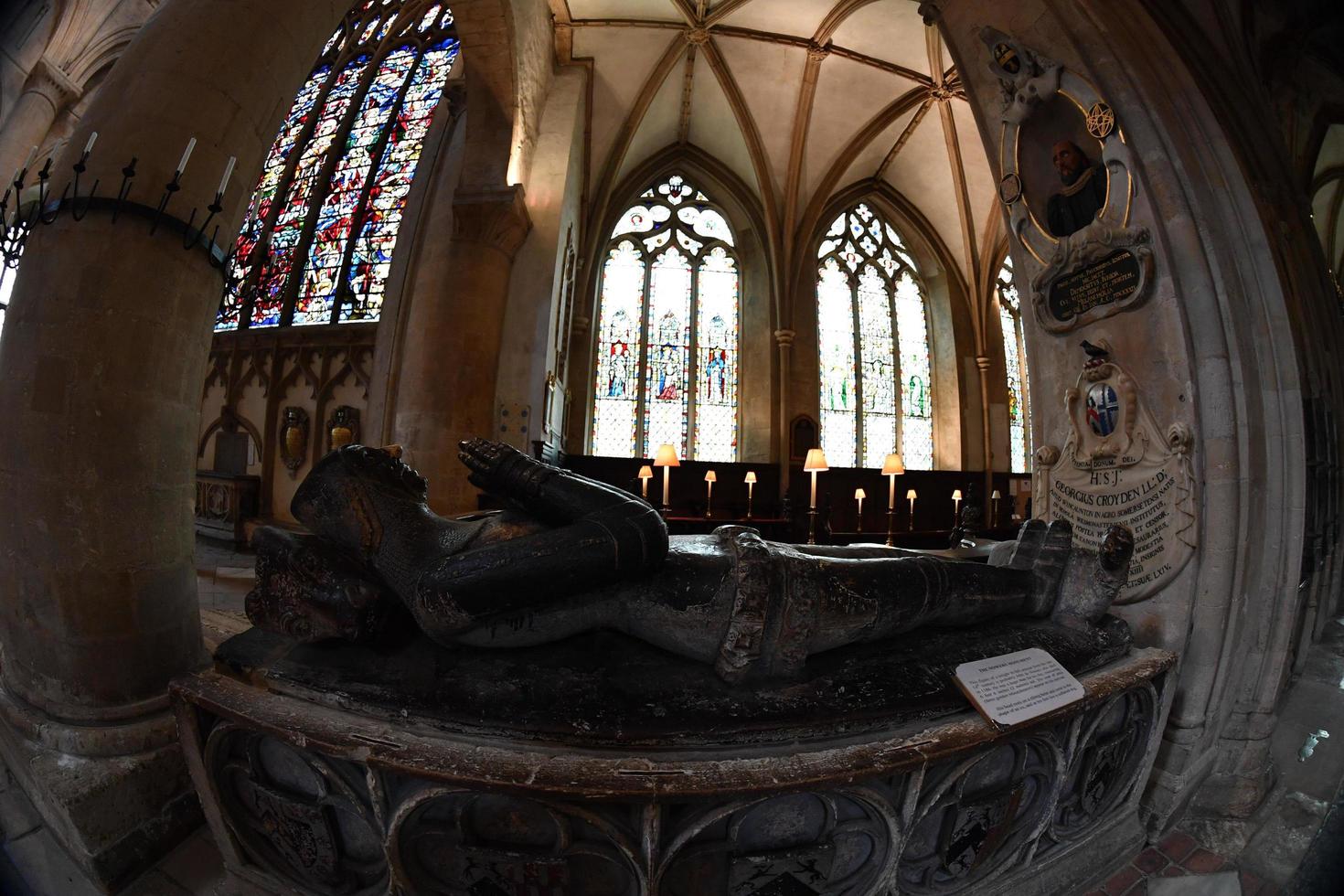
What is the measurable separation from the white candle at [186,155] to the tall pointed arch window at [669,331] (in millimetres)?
7697

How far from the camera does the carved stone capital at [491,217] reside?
17.5 feet

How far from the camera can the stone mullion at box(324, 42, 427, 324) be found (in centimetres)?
717

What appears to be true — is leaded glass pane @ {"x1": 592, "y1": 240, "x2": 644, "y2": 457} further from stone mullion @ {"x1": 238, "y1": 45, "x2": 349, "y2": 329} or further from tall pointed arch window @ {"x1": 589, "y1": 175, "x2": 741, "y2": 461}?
stone mullion @ {"x1": 238, "y1": 45, "x2": 349, "y2": 329}

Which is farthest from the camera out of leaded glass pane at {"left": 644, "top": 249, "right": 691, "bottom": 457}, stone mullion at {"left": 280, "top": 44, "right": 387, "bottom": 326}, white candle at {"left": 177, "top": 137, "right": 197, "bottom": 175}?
leaded glass pane at {"left": 644, "top": 249, "right": 691, "bottom": 457}

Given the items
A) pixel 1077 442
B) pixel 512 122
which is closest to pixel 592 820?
pixel 1077 442

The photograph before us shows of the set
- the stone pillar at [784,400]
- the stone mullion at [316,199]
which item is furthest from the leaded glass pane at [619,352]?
the stone mullion at [316,199]

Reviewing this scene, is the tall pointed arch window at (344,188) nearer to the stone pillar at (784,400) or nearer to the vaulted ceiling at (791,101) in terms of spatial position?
the vaulted ceiling at (791,101)

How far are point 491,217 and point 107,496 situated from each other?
5020 mm

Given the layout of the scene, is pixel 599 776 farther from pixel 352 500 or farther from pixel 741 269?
pixel 741 269

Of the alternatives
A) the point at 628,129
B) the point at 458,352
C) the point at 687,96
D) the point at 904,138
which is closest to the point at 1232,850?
the point at 458,352

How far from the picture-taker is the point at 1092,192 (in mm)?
2893

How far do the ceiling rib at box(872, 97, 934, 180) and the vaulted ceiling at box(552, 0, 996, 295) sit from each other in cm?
3

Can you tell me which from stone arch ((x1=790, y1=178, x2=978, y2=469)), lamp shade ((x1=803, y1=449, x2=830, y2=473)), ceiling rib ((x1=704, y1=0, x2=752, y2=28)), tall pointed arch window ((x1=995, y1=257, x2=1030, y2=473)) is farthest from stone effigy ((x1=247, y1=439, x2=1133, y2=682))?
tall pointed arch window ((x1=995, y1=257, x2=1030, y2=473))

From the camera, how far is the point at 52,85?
5.30 m
